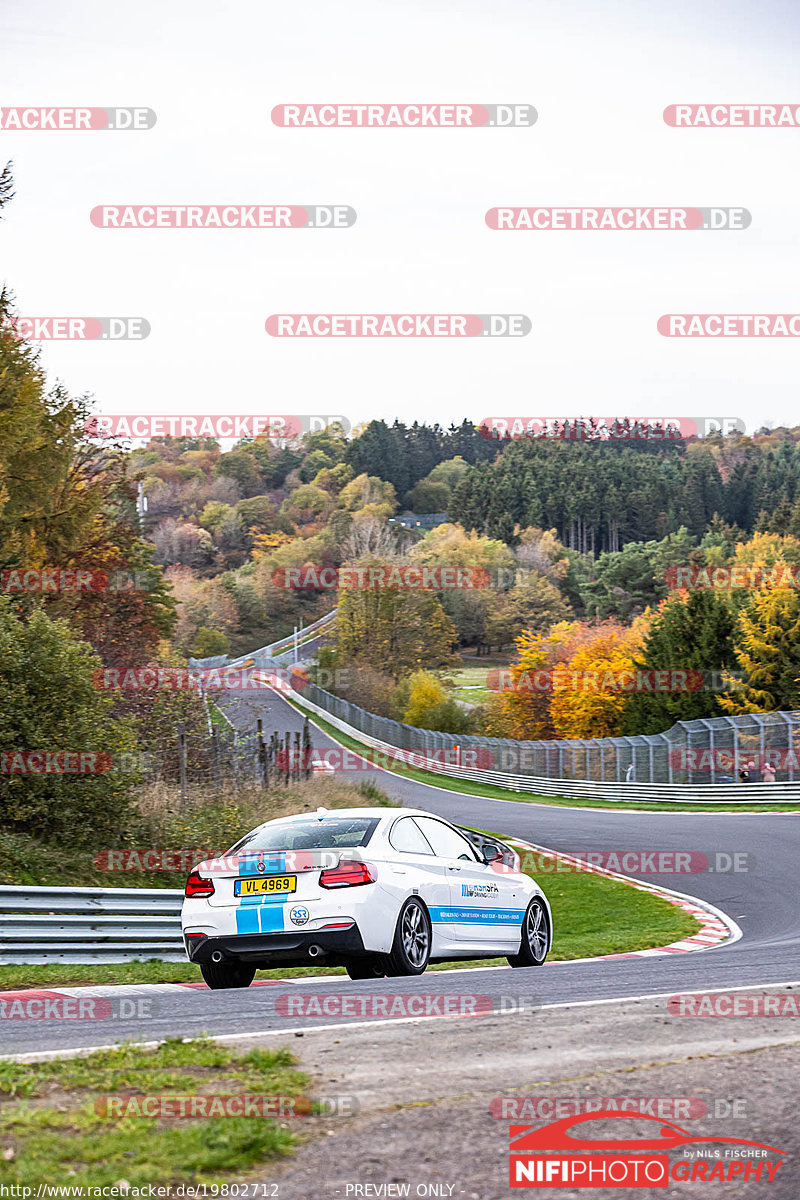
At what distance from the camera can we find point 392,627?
316 feet

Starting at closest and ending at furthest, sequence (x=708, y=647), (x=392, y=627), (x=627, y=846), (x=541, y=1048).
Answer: (x=541, y=1048) < (x=627, y=846) < (x=708, y=647) < (x=392, y=627)

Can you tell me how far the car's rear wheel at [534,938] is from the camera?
12031mm

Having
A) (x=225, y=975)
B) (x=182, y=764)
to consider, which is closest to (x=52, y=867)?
(x=225, y=975)

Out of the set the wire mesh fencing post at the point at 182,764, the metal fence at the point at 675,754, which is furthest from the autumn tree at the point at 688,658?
the wire mesh fencing post at the point at 182,764

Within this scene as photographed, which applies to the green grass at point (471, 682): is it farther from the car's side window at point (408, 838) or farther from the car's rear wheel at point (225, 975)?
the car's rear wheel at point (225, 975)

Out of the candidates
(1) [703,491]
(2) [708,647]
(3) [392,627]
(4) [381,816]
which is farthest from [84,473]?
(1) [703,491]

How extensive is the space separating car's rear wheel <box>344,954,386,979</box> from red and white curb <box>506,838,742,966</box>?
10.5 ft

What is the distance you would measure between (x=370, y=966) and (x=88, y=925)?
3790 millimetres

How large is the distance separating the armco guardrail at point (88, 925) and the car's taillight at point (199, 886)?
93.9 inches

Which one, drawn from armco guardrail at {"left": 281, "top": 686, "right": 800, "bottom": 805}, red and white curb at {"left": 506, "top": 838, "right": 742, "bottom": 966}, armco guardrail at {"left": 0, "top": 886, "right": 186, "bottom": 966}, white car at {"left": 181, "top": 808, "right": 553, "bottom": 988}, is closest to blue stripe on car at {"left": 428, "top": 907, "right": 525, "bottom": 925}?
white car at {"left": 181, "top": 808, "right": 553, "bottom": 988}

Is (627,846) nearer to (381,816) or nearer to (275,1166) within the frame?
(381,816)

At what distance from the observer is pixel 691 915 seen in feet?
61.9

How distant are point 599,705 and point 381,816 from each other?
52.9 m

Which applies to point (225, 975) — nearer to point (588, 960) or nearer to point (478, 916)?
point (478, 916)
